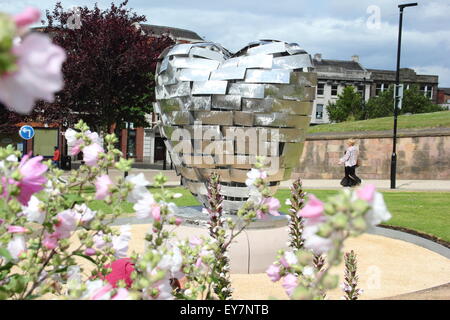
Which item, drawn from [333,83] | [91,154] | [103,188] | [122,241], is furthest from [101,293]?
[333,83]

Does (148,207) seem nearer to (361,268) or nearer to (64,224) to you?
(64,224)

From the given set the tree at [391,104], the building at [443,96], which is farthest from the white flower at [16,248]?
the building at [443,96]

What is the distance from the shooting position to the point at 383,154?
28.0m

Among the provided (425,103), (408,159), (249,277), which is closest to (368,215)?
(249,277)

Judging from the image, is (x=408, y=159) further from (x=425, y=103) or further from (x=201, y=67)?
(x=425, y=103)

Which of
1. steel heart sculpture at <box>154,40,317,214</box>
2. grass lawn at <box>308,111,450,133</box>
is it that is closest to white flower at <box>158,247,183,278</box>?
steel heart sculpture at <box>154,40,317,214</box>

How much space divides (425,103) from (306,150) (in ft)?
150

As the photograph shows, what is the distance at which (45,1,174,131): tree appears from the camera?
75.8 ft

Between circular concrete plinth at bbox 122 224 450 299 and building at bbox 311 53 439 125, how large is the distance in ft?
226

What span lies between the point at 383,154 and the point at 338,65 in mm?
57630

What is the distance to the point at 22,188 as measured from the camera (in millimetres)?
1412

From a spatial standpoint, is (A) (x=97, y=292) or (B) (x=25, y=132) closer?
(A) (x=97, y=292)

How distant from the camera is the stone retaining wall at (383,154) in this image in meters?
26.8

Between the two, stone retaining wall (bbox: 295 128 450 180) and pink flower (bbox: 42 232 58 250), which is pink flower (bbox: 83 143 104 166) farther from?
stone retaining wall (bbox: 295 128 450 180)
